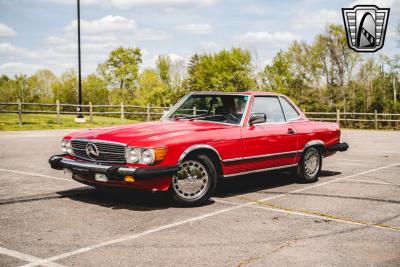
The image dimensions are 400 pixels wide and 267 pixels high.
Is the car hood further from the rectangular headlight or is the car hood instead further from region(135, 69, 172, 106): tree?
region(135, 69, 172, 106): tree

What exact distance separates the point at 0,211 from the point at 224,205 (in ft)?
9.13

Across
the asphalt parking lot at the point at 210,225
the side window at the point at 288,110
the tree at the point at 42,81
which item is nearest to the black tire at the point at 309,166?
the asphalt parking lot at the point at 210,225

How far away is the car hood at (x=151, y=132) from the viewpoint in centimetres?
562

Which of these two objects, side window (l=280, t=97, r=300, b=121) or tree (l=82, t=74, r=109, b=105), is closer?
side window (l=280, t=97, r=300, b=121)

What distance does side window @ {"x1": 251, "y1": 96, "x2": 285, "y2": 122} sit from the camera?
7.09 m

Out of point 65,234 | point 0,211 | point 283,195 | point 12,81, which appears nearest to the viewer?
point 65,234

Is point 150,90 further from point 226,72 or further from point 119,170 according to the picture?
point 119,170

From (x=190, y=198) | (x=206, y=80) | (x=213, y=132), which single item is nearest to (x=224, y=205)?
(x=190, y=198)

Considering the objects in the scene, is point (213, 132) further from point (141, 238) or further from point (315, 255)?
point (315, 255)

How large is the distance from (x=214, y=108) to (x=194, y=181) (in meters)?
1.56

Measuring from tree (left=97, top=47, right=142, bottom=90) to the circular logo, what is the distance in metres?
66.3

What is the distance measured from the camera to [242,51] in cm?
7062

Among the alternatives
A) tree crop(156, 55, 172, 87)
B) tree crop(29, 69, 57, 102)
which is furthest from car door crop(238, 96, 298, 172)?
tree crop(29, 69, 57, 102)

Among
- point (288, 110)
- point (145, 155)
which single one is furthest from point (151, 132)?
point (288, 110)
